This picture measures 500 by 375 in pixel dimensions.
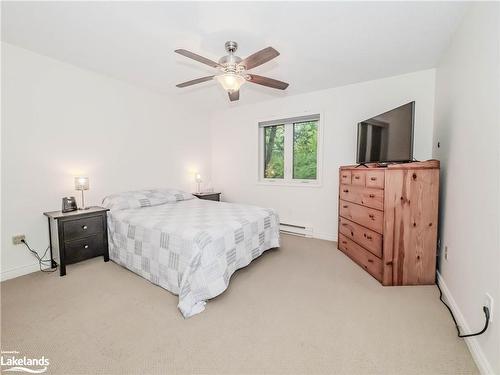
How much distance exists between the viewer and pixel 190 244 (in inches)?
74.8

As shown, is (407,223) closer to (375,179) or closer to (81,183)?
(375,179)

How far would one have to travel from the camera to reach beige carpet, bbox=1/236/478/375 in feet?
4.29

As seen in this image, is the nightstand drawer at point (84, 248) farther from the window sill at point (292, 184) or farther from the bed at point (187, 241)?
the window sill at point (292, 184)

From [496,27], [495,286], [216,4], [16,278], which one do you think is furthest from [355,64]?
[16,278]

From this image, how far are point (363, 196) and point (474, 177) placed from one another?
1.06 metres

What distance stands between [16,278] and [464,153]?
4.19 metres

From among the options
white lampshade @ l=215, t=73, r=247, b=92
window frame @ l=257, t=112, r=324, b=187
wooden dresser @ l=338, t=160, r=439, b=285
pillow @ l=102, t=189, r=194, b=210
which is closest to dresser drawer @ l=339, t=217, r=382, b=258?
wooden dresser @ l=338, t=160, r=439, b=285

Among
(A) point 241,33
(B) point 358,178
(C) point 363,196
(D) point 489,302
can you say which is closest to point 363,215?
(C) point 363,196

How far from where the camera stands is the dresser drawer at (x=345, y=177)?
2.83m

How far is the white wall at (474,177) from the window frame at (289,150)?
1.61 m

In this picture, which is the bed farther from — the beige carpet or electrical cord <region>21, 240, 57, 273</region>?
electrical cord <region>21, 240, 57, 273</region>

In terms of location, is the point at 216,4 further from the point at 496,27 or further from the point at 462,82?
the point at 462,82

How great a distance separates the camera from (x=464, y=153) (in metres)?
1.70

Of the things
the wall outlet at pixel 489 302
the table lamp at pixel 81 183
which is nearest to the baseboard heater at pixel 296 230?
the wall outlet at pixel 489 302
